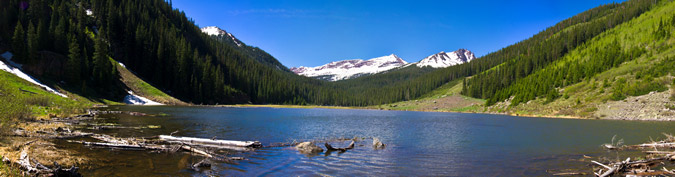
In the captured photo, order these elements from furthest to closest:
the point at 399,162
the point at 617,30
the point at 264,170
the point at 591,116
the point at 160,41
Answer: the point at 617,30, the point at 160,41, the point at 591,116, the point at 399,162, the point at 264,170

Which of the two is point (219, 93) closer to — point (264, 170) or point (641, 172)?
point (264, 170)

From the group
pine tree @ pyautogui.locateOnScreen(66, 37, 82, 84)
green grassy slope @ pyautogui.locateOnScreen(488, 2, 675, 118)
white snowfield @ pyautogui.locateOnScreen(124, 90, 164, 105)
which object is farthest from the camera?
white snowfield @ pyautogui.locateOnScreen(124, 90, 164, 105)

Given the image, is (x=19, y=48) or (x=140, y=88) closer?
(x=19, y=48)

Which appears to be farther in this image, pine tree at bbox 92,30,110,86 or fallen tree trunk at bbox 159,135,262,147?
pine tree at bbox 92,30,110,86

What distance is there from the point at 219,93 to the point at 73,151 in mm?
129661

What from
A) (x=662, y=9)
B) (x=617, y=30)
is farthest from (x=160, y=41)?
(x=662, y=9)

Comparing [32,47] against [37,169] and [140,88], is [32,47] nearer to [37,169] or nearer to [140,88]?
[140,88]

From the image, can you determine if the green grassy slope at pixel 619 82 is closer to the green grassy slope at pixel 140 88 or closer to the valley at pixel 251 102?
the valley at pixel 251 102

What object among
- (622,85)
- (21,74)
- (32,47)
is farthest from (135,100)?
(622,85)

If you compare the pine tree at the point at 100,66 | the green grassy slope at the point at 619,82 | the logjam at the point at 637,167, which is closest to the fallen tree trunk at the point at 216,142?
the logjam at the point at 637,167

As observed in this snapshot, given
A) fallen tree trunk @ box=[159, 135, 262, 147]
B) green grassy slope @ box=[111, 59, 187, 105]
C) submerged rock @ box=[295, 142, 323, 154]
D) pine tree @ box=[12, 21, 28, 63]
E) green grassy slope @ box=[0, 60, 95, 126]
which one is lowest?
submerged rock @ box=[295, 142, 323, 154]

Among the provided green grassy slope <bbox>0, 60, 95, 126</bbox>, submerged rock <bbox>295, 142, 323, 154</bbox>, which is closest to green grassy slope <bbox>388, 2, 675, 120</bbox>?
submerged rock <bbox>295, 142, 323, 154</bbox>

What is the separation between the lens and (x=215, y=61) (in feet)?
614

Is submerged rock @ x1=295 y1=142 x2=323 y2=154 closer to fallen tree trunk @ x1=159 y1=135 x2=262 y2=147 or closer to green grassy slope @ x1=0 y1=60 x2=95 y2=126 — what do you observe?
fallen tree trunk @ x1=159 y1=135 x2=262 y2=147
